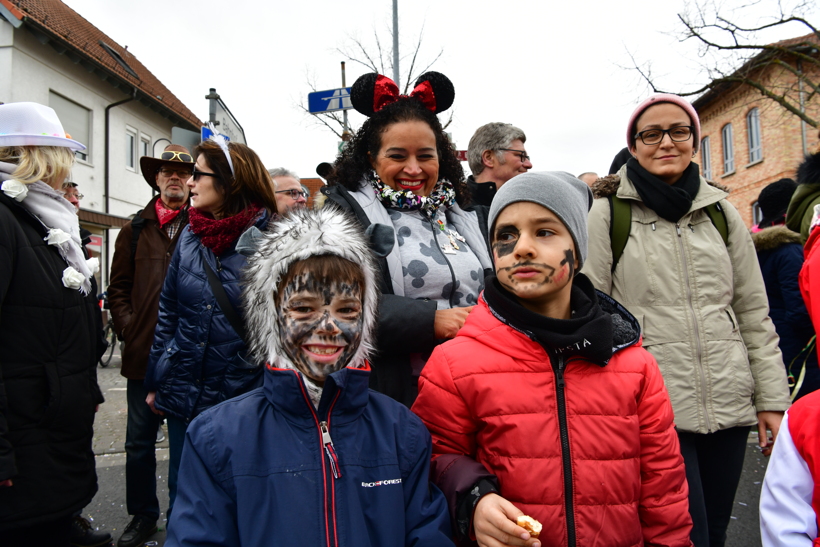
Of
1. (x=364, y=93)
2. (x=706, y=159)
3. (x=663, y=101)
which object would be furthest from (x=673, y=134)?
(x=706, y=159)

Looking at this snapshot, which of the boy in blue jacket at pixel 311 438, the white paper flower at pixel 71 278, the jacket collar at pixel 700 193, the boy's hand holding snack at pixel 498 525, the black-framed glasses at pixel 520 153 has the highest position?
the black-framed glasses at pixel 520 153

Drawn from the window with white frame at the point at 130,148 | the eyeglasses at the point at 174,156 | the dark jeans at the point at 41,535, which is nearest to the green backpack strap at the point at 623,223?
the dark jeans at the point at 41,535

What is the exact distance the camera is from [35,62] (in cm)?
1405

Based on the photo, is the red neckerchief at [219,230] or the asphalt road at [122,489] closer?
the red neckerchief at [219,230]

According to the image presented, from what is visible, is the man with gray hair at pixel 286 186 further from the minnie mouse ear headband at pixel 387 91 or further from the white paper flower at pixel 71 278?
the minnie mouse ear headband at pixel 387 91

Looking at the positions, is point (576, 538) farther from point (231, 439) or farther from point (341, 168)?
point (341, 168)

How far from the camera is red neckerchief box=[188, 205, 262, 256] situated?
241cm

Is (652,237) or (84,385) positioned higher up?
(652,237)

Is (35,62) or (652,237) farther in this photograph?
(35,62)

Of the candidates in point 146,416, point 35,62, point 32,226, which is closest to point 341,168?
point 32,226

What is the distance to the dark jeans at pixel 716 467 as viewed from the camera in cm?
204

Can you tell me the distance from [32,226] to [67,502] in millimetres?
1143

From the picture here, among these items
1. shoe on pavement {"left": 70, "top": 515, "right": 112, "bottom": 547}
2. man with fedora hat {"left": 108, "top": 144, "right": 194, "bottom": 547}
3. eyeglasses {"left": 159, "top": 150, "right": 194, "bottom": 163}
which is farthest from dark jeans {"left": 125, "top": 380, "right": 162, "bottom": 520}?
eyeglasses {"left": 159, "top": 150, "right": 194, "bottom": 163}

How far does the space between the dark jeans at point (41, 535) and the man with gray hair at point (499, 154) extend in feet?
10.4
